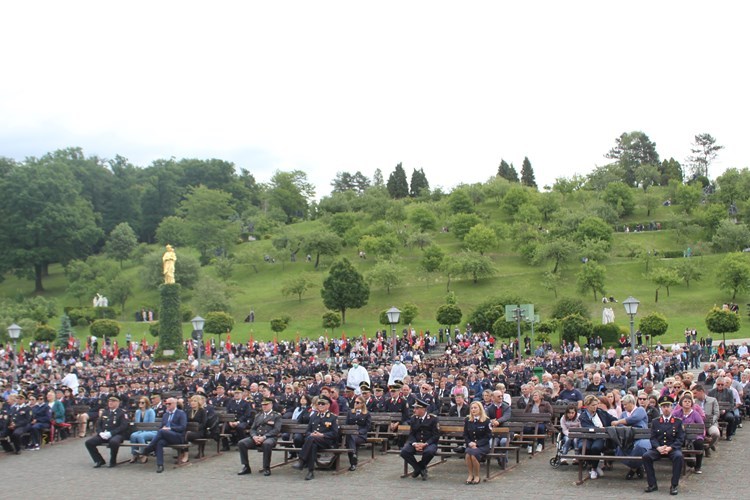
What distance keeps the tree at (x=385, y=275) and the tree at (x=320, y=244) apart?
13.3 metres

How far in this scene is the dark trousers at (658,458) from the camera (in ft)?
39.7

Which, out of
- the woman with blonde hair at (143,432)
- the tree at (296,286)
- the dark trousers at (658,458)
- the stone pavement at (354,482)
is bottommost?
the stone pavement at (354,482)

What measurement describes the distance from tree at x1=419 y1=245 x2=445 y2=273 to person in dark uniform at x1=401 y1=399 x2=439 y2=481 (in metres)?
59.8

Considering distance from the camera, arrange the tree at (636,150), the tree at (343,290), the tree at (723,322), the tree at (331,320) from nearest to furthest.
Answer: the tree at (723,322)
the tree at (331,320)
the tree at (343,290)
the tree at (636,150)

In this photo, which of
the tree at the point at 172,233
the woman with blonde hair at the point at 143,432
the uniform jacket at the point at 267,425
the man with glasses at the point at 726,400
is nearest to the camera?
the uniform jacket at the point at 267,425

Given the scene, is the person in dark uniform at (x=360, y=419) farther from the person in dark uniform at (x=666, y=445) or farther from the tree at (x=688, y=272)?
the tree at (x=688, y=272)

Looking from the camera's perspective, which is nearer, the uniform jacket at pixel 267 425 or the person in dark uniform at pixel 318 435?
the person in dark uniform at pixel 318 435

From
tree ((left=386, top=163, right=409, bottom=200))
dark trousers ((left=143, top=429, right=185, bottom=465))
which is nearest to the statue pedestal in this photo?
dark trousers ((left=143, top=429, right=185, bottom=465))

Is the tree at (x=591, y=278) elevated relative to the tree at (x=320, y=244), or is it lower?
lower

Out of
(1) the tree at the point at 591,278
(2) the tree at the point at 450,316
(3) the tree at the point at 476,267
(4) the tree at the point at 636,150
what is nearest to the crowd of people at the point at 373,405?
(2) the tree at the point at 450,316

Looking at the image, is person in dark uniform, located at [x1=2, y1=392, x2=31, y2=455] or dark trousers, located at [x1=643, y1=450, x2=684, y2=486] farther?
person in dark uniform, located at [x1=2, y1=392, x2=31, y2=455]

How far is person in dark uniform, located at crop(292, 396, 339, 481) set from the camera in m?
14.3

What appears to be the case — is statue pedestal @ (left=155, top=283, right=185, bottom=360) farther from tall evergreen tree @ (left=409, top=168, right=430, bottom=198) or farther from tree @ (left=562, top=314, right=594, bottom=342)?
tall evergreen tree @ (left=409, top=168, right=430, bottom=198)

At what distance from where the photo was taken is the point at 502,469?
14375 mm
